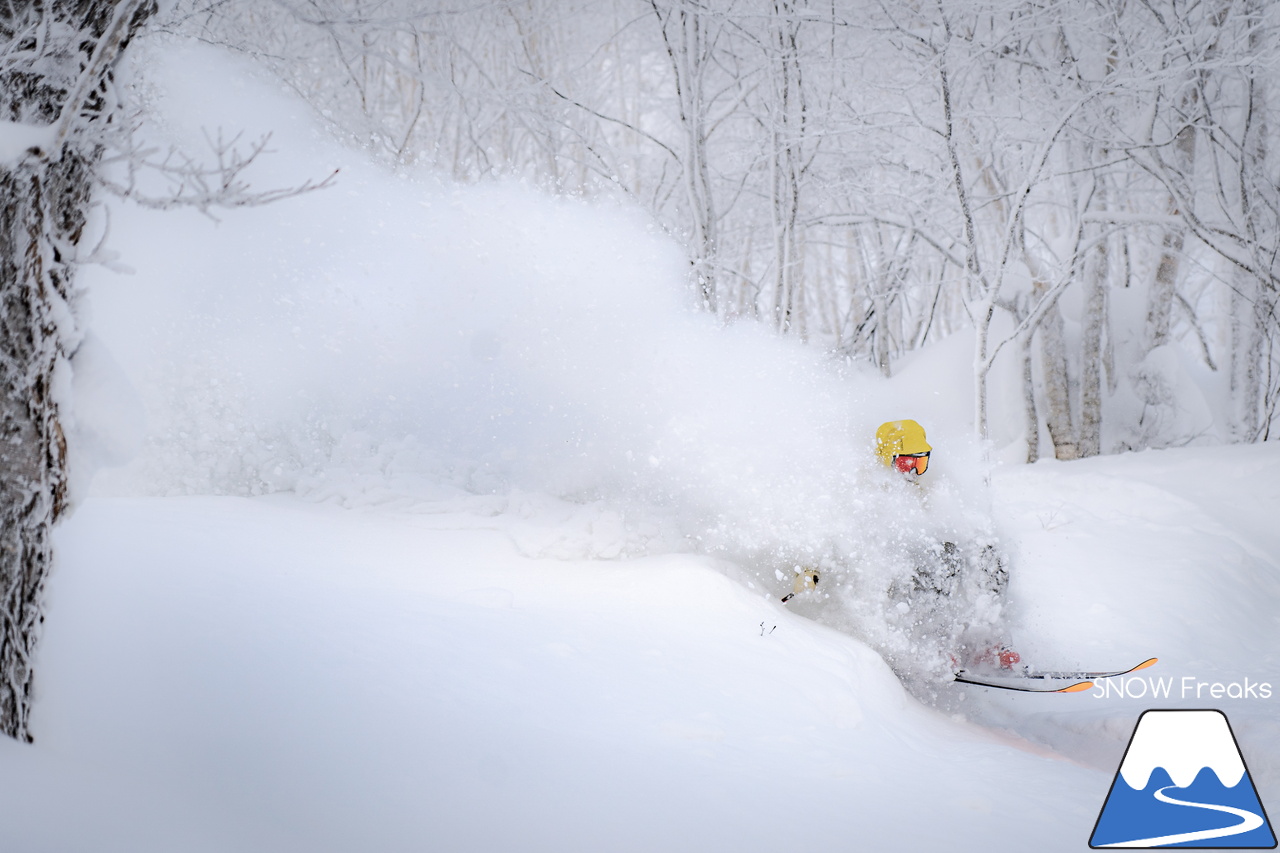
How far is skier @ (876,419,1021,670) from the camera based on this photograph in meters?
4.40

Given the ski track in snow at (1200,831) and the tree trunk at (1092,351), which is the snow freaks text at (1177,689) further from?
the tree trunk at (1092,351)

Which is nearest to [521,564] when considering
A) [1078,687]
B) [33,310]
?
[33,310]

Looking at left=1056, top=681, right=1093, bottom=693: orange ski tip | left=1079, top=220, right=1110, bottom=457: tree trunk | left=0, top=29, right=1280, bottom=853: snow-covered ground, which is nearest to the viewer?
left=0, top=29, right=1280, bottom=853: snow-covered ground

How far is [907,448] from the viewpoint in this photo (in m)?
4.72

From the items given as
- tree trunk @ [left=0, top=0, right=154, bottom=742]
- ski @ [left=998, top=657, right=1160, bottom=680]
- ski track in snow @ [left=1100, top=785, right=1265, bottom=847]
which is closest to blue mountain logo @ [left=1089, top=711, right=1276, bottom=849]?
ski track in snow @ [left=1100, top=785, right=1265, bottom=847]

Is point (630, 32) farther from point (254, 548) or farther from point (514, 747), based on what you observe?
point (514, 747)

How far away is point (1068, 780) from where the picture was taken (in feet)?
9.41

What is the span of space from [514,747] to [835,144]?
27.6 ft

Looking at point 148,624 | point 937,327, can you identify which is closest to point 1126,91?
point 148,624

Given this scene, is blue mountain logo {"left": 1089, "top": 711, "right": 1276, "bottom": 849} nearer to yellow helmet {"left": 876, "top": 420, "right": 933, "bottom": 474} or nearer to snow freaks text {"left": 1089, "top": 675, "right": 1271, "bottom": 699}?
snow freaks text {"left": 1089, "top": 675, "right": 1271, "bottom": 699}

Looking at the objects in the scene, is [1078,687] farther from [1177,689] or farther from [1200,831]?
[1200,831]

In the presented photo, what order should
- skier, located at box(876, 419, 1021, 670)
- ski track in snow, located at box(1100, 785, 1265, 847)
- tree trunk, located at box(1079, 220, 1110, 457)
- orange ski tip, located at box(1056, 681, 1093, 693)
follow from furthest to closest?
tree trunk, located at box(1079, 220, 1110, 457), skier, located at box(876, 419, 1021, 670), orange ski tip, located at box(1056, 681, 1093, 693), ski track in snow, located at box(1100, 785, 1265, 847)

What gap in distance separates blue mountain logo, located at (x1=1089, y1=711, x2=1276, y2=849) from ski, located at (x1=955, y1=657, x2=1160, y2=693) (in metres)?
1.11

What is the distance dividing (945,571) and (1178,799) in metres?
1.92
